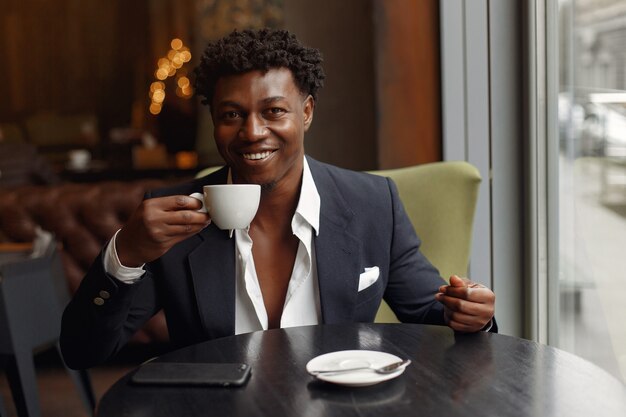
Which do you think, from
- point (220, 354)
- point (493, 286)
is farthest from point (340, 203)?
point (493, 286)

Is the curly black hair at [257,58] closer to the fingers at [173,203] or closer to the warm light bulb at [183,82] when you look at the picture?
the fingers at [173,203]

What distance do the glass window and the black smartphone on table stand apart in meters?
1.19

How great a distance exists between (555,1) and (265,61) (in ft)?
3.87

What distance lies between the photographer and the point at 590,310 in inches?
82.7

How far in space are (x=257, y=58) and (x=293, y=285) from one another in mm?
493

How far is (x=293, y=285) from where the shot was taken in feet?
5.29

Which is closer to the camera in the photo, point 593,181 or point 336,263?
point 336,263

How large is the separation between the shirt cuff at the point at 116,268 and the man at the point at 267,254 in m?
0.01

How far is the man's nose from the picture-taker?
1.51 m

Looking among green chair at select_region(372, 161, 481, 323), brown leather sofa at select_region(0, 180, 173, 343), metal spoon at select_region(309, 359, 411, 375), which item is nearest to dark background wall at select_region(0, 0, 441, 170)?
green chair at select_region(372, 161, 481, 323)

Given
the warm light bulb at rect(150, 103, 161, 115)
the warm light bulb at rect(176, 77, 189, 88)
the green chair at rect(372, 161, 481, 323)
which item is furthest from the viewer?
the warm light bulb at rect(150, 103, 161, 115)

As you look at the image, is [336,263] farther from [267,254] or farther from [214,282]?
[214,282]

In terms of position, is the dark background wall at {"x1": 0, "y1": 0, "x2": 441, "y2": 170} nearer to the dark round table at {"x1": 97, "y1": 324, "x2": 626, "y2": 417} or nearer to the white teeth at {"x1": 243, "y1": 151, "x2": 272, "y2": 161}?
the white teeth at {"x1": 243, "y1": 151, "x2": 272, "y2": 161}

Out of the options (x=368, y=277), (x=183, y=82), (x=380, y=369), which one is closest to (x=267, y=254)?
(x=368, y=277)
